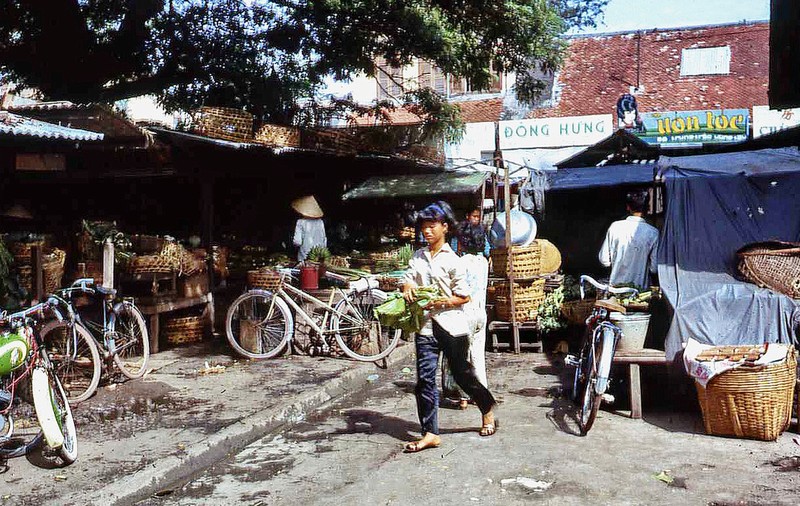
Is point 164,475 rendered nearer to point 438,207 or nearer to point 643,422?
point 438,207

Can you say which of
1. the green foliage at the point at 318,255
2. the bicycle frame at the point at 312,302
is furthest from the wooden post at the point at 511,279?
the green foliage at the point at 318,255

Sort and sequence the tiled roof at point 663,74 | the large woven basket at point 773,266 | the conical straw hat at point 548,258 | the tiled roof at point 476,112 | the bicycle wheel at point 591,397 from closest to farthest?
the bicycle wheel at point 591,397
the large woven basket at point 773,266
the conical straw hat at point 548,258
the tiled roof at point 663,74
the tiled roof at point 476,112

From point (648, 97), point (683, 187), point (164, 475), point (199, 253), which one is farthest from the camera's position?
point (648, 97)

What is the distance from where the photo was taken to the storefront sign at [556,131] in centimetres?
2428

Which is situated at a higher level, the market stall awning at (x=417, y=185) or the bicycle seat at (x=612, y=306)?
the market stall awning at (x=417, y=185)

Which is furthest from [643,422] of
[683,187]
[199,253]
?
[199,253]

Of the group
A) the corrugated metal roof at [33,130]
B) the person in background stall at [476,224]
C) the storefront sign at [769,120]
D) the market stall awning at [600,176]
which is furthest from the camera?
the storefront sign at [769,120]

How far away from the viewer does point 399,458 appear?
5.82 meters

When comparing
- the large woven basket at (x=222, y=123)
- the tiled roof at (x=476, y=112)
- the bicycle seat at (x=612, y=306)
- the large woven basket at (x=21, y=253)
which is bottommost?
the bicycle seat at (x=612, y=306)

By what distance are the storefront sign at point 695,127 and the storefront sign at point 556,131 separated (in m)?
1.36

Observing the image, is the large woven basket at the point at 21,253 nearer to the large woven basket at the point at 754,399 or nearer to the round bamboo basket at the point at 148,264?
the round bamboo basket at the point at 148,264

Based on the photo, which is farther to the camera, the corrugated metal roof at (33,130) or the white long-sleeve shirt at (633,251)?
the white long-sleeve shirt at (633,251)

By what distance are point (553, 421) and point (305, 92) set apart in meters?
12.2

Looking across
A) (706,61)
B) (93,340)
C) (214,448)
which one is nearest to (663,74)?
(706,61)
